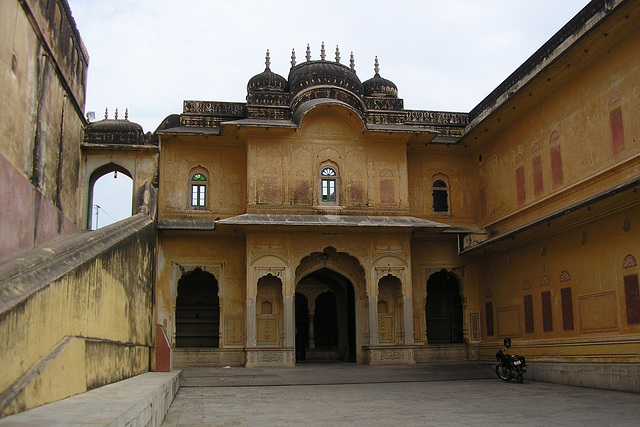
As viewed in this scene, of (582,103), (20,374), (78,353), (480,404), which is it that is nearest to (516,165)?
(582,103)

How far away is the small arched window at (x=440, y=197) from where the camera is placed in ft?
57.7

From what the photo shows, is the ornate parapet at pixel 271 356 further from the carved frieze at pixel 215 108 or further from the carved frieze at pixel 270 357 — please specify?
the carved frieze at pixel 215 108

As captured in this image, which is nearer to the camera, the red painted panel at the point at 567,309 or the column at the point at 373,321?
the red painted panel at the point at 567,309

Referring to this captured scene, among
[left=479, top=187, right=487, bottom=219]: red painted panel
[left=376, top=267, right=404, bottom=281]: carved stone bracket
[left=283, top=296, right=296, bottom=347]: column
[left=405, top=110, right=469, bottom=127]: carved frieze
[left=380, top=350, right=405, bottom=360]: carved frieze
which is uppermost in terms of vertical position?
[left=405, top=110, right=469, bottom=127]: carved frieze

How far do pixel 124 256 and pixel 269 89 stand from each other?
9783 millimetres

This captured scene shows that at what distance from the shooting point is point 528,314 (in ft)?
47.0

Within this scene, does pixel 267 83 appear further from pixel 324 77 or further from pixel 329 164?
pixel 329 164

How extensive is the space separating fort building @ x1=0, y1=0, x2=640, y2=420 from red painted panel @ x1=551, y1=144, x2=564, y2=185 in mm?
42

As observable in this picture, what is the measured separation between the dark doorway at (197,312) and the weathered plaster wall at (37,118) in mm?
5948

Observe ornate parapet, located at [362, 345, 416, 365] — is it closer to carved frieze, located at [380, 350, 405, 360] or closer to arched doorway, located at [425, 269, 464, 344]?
carved frieze, located at [380, 350, 405, 360]

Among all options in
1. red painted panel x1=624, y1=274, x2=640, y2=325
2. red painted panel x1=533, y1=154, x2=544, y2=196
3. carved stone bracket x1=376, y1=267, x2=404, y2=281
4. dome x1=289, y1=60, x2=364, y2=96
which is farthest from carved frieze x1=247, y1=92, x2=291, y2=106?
red painted panel x1=624, y1=274, x2=640, y2=325

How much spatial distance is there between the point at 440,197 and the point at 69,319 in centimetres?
1307

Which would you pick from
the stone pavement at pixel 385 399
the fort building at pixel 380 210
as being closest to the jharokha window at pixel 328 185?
the fort building at pixel 380 210

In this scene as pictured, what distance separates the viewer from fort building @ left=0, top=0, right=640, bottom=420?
11242 mm
